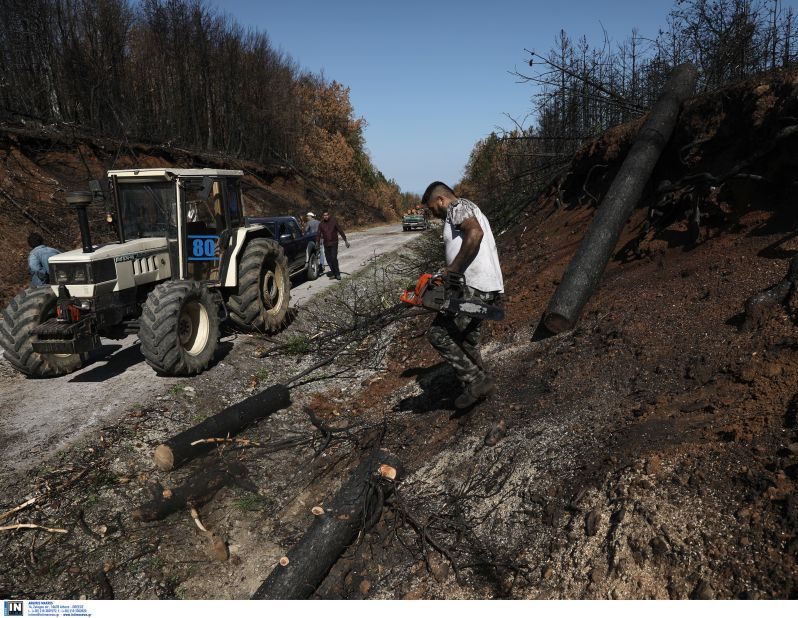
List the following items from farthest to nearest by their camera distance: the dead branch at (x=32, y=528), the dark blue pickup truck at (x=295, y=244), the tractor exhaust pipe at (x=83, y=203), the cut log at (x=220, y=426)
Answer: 1. the dark blue pickup truck at (x=295, y=244)
2. the tractor exhaust pipe at (x=83, y=203)
3. the cut log at (x=220, y=426)
4. the dead branch at (x=32, y=528)

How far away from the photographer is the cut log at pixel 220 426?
4.56 m

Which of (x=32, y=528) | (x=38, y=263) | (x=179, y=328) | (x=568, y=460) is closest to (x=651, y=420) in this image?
(x=568, y=460)

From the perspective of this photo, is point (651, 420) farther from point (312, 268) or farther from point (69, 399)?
point (312, 268)

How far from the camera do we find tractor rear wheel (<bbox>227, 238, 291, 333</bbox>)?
26.1ft

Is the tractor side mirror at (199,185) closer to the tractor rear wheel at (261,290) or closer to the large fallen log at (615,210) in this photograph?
the tractor rear wheel at (261,290)

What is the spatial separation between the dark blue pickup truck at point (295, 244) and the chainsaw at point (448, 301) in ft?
25.4

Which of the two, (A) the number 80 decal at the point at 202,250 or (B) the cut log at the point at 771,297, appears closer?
(B) the cut log at the point at 771,297

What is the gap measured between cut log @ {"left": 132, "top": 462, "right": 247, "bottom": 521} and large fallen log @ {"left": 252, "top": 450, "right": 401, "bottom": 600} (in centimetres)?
112

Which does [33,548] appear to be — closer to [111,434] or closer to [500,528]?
[111,434]

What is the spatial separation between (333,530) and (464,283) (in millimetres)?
2115

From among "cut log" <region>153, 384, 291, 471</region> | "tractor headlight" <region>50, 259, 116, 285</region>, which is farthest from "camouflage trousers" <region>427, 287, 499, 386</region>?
"tractor headlight" <region>50, 259, 116, 285</region>

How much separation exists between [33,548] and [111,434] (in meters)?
1.64

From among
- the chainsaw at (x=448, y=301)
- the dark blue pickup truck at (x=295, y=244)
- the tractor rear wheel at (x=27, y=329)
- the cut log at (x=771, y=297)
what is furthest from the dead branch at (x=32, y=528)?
the dark blue pickup truck at (x=295, y=244)

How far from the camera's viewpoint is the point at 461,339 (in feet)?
15.3
